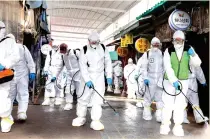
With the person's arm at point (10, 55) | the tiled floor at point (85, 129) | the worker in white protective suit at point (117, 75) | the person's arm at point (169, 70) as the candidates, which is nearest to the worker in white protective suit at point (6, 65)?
the person's arm at point (10, 55)

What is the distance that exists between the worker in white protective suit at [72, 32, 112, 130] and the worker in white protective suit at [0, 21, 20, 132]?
140cm

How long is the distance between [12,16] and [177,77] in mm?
4960

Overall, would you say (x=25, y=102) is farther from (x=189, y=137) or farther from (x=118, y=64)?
(x=118, y=64)

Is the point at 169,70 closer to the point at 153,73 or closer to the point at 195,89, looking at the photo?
the point at 153,73

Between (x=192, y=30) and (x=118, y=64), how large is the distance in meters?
9.52

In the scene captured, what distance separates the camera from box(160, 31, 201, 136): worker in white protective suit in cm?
541

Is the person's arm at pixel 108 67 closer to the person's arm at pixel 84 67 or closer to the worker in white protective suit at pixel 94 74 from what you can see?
the worker in white protective suit at pixel 94 74

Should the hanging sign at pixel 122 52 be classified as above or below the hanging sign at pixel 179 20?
below

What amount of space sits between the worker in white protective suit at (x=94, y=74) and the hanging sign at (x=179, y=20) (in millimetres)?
2285

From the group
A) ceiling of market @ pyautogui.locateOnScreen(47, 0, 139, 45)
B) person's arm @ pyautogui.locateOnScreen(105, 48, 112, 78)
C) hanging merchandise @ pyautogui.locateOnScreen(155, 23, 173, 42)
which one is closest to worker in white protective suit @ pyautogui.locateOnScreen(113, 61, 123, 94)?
ceiling of market @ pyautogui.locateOnScreen(47, 0, 139, 45)

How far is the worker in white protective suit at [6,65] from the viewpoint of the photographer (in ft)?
16.5

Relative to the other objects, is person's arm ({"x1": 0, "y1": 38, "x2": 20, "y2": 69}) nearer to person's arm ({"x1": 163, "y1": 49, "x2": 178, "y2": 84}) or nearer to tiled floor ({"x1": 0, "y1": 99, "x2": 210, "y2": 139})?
tiled floor ({"x1": 0, "y1": 99, "x2": 210, "y2": 139})

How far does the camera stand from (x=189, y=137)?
5.38 metres

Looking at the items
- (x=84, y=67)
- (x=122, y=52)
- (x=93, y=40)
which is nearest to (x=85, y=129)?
(x=84, y=67)
